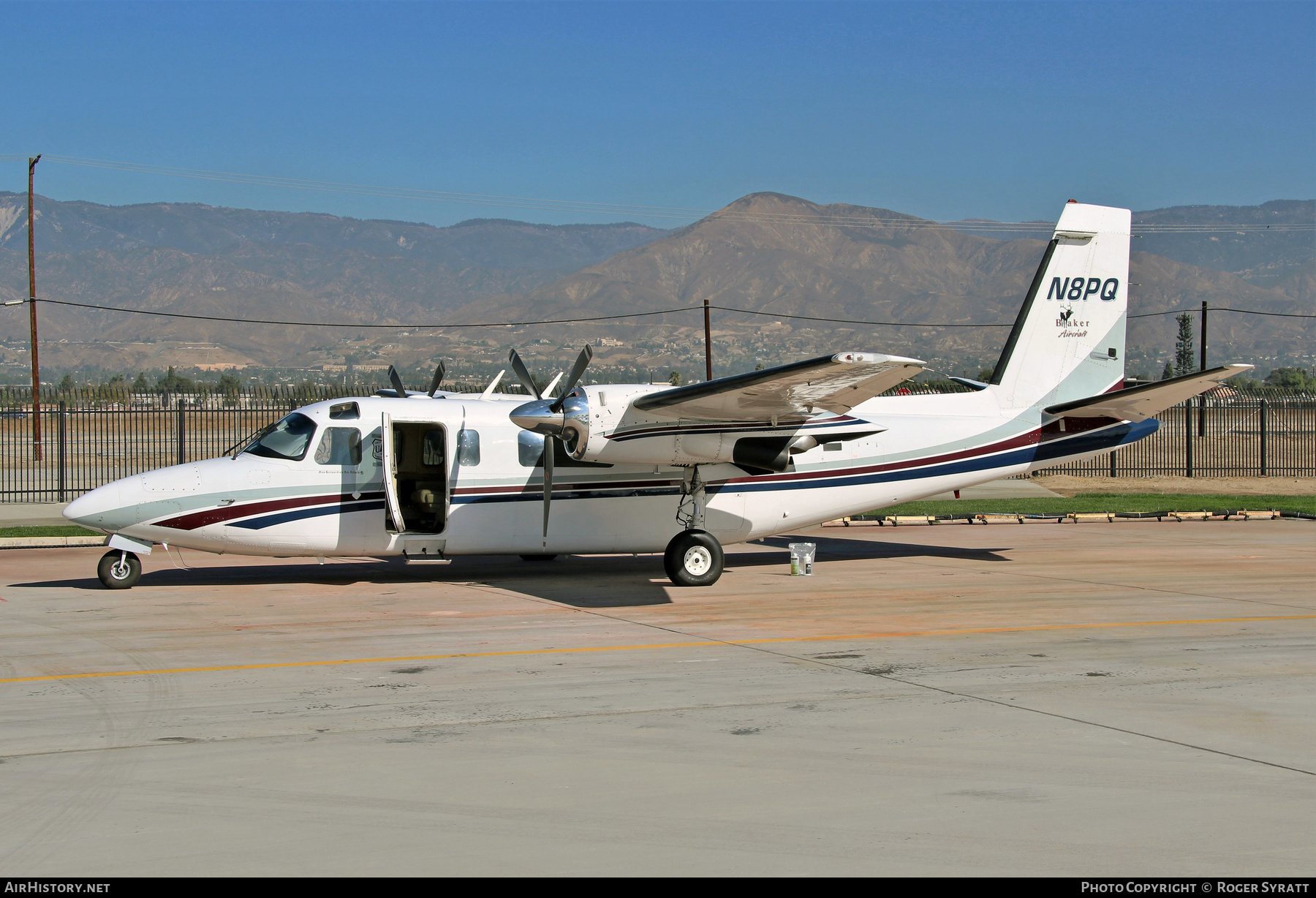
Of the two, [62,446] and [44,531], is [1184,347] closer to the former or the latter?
[62,446]

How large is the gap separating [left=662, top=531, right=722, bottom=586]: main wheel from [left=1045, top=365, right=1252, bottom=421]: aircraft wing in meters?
6.58

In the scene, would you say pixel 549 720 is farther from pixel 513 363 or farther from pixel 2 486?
pixel 2 486

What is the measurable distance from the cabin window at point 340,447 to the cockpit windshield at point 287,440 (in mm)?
206

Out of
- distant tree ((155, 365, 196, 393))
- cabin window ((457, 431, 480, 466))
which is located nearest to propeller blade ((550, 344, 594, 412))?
cabin window ((457, 431, 480, 466))

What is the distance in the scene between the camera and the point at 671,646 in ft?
36.3

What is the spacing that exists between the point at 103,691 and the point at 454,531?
6596mm

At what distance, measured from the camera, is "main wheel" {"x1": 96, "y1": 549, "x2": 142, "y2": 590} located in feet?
Answer: 48.1

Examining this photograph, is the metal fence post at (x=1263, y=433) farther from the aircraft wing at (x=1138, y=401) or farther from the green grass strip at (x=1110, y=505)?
the aircraft wing at (x=1138, y=401)

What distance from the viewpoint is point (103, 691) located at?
9.12 meters

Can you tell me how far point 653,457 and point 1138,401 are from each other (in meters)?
7.80

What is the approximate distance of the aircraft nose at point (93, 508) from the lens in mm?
14117

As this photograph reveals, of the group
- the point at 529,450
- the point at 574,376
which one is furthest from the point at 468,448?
the point at 574,376

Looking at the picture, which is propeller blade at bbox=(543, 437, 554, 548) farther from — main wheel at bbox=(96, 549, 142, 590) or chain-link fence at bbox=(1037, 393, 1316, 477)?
chain-link fence at bbox=(1037, 393, 1316, 477)
